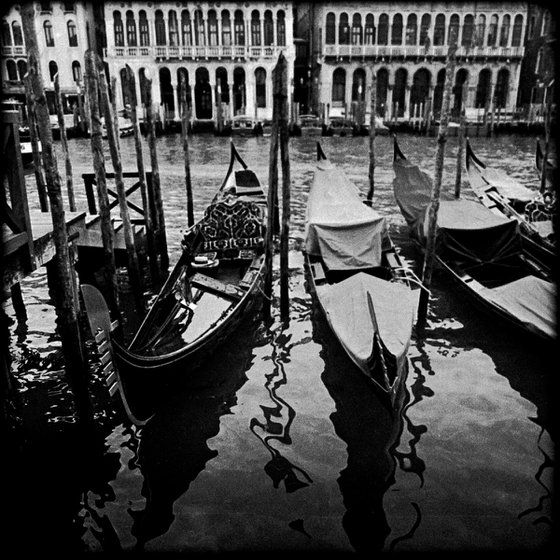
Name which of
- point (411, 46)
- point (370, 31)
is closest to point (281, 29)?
point (370, 31)

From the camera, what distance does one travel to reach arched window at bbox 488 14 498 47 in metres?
26.5

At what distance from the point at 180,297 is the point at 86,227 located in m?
1.85

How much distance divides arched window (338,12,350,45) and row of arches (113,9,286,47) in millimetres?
3056

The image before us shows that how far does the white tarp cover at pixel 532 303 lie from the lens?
4438 mm

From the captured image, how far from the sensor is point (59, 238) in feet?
10.7

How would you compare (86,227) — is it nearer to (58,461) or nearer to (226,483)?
(58,461)

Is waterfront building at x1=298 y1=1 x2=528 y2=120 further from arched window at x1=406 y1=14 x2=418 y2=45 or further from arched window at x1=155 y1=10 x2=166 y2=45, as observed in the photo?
arched window at x1=155 y1=10 x2=166 y2=45

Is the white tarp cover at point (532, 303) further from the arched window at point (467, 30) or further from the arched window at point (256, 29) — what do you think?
the arched window at point (467, 30)

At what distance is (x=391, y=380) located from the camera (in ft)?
11.5

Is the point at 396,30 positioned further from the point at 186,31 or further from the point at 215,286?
the point at 215,286

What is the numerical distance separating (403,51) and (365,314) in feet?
84.9

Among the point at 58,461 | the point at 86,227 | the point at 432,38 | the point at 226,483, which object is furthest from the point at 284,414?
the point at 432,38

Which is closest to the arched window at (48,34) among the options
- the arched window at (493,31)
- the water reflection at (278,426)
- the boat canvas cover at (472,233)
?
the arched window at (493,31)

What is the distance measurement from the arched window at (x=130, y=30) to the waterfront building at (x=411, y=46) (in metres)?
8.94
